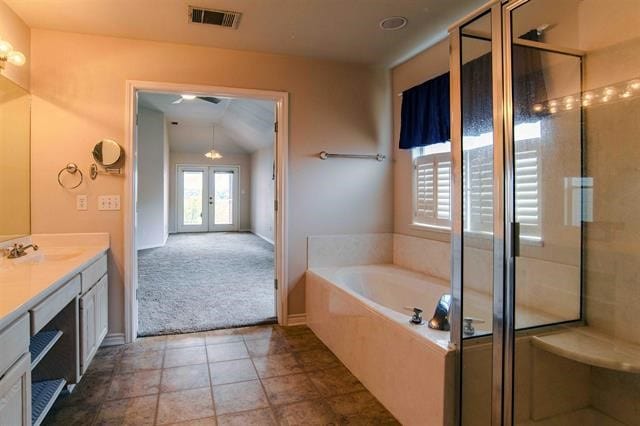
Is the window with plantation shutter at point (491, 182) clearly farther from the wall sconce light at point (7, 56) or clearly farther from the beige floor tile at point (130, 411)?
the wall sconce light at point (7, 56)

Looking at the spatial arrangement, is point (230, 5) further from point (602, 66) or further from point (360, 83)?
point (602, 66)

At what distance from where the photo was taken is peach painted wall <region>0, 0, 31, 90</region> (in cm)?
241

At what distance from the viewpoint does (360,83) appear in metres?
3.64

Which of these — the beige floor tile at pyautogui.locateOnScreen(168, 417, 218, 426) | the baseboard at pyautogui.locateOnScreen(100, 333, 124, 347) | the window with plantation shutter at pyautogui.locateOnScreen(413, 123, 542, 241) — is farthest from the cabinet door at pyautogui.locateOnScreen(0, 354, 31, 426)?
the window with plantation shutter at pyautogui.locateOnScreen(413, 123, 542, 241)

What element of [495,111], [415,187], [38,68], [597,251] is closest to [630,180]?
[597,251]

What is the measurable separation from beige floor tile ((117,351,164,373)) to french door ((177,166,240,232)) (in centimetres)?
854

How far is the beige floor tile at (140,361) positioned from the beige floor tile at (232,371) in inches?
16.1

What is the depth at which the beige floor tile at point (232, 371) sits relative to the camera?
2467 millimetres

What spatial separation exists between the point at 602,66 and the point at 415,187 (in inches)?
71.0

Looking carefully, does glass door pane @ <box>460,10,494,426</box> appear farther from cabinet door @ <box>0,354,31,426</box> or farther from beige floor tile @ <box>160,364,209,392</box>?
cabinet door @ <box>0,354,31,426</box>

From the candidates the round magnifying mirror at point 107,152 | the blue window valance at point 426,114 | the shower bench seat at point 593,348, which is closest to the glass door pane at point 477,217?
the shower bench seat at point 593,348

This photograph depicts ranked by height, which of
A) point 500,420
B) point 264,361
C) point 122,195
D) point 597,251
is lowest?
point 264,361

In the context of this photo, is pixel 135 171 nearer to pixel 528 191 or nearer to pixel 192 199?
pixel 528 191

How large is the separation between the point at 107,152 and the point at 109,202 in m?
0.38
